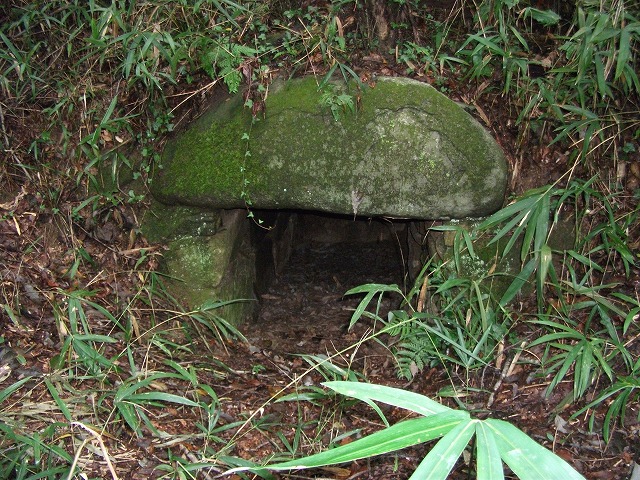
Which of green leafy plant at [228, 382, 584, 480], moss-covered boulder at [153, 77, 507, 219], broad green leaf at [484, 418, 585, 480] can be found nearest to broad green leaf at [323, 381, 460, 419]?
green leafy plant at [228, 382, 584, 480]

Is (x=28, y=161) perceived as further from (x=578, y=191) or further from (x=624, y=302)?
(x=624, y=302)

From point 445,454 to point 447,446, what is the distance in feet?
0.09

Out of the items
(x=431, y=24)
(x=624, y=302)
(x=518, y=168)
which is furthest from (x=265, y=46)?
(x=624, y=302)

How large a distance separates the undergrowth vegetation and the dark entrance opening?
0.51 meters

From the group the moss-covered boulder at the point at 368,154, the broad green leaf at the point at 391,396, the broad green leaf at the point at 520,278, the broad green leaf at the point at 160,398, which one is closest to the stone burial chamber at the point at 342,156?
the moss-covered boulder at the point at 368,154

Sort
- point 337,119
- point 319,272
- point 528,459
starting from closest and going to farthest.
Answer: point 528,459, point 337,119, point 319,272

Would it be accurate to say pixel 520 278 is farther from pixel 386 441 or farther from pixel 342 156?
pixel 386 441

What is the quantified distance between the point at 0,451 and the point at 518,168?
2.82 meters

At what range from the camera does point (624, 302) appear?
292cm

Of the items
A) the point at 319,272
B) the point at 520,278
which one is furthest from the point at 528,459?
the point at 319,272

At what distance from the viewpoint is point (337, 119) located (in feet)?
10.4

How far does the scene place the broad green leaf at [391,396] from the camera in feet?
4.13

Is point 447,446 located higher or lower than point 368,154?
higher

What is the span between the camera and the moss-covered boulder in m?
3.20
